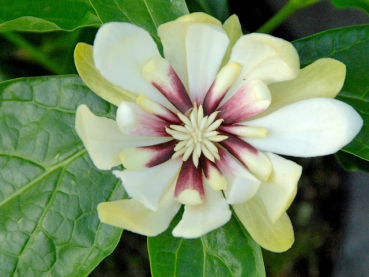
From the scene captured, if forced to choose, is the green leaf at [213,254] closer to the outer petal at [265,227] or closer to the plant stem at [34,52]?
the outer petal at [265,227]

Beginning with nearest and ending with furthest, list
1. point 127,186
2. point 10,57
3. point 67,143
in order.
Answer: point 127,186, point 67,143, point 10,57

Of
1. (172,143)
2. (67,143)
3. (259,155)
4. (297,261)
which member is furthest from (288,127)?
(297,261)

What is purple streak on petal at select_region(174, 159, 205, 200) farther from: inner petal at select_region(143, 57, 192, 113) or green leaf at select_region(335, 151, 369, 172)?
green leaf at select_region(335, 151, 369, 172)

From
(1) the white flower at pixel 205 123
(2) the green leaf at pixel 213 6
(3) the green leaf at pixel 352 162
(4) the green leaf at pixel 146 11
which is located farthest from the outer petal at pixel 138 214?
(2) the green leaf at pixel 213 6

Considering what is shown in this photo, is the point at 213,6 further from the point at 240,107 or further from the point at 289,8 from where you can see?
the point at 240,107

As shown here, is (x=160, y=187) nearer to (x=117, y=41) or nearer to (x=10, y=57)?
(x=117, y=41)
